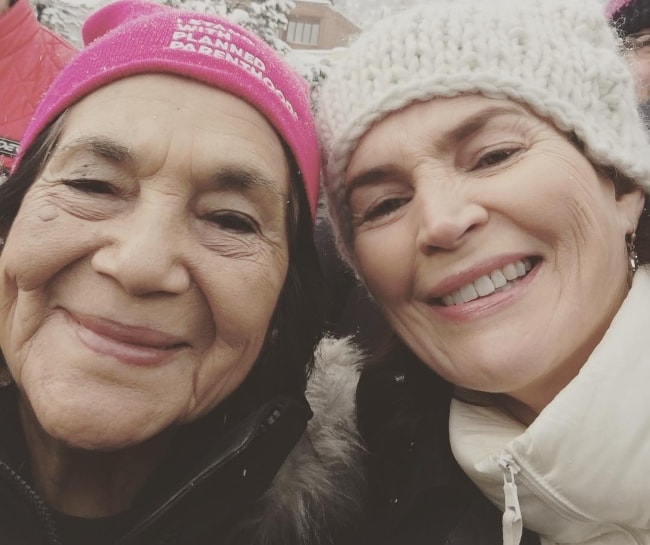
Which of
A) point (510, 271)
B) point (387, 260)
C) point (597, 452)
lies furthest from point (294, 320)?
point (597, 452)

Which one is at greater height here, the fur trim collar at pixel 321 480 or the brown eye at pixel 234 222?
the brown eye at pixel 234 222

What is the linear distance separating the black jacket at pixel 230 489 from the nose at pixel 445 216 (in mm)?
603

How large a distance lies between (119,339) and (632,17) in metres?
3.17

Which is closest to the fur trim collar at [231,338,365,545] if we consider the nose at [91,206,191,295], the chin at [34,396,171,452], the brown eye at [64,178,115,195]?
the chin at [34,396,171,452]

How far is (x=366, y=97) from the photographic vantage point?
6.15 feet

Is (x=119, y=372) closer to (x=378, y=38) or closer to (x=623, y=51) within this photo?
(x=378, y=38)

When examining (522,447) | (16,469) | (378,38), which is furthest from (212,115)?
(522,447)

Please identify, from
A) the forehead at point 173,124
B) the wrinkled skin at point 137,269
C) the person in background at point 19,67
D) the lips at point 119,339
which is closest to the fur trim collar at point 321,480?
the wrinkled skin at point 137,269

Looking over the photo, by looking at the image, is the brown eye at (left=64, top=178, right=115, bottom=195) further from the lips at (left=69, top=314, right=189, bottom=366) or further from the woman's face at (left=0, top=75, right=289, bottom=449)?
the lips at (left=69, top=314, right=189, bottom=366)

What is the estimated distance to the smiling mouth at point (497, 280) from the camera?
1.70 metres

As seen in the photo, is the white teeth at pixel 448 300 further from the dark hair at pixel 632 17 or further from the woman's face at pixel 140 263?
the dark hair at pixel 632 17

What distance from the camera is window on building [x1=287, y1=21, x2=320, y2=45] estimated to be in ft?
96.9

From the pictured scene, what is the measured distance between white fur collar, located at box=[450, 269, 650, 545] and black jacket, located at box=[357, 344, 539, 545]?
0.56 ft

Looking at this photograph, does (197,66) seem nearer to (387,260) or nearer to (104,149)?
(104,149)
